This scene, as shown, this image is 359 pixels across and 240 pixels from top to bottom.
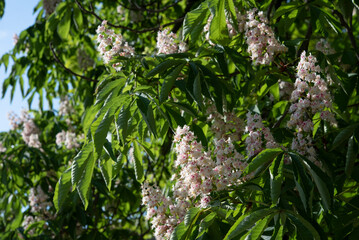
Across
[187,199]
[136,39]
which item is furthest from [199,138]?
[136,39]

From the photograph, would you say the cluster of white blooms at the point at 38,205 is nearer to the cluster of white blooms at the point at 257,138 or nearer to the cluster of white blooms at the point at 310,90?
the cluster of white blooms at the point at 257,138

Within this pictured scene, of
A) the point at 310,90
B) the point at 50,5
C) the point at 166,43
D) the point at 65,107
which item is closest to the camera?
the point at 310,90

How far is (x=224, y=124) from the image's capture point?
2.29 meters

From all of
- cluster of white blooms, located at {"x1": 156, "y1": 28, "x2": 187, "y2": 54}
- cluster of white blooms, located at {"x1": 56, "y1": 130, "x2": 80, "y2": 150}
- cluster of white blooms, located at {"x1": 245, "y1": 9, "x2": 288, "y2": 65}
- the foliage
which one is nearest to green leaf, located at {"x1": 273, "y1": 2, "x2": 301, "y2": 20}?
the foliage

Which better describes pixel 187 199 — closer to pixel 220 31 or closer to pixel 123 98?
pixel 123 98

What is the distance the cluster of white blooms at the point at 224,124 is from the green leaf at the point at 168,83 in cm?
50

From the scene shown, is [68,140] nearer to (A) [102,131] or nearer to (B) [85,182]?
(B) [85,182]

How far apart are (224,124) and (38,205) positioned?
2379 millimetres

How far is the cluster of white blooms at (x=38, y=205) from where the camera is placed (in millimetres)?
4020

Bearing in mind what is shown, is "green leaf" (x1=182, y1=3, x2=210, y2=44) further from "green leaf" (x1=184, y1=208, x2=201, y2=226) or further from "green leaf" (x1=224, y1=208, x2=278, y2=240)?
"green leaf" (x1=224, y1=208, x2=278, y2=240)

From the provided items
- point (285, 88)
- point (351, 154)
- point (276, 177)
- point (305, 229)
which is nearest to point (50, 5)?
point (285, 88)

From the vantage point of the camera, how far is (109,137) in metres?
1.93

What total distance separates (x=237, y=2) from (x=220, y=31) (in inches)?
11.1

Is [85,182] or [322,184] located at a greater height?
[85,182]
